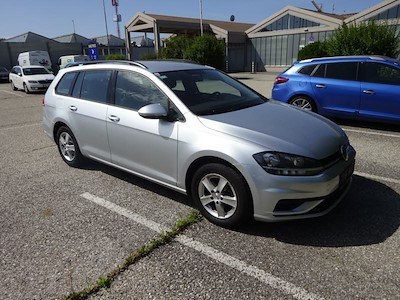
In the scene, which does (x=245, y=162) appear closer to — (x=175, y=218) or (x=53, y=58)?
(x=175, y=218)

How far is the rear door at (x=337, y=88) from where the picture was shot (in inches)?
268

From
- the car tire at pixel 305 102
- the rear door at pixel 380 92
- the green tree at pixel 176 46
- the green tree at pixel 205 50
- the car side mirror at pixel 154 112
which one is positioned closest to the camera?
the car side mirror at pixel 154 112

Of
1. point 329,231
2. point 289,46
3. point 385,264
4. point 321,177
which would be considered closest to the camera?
point 385,264

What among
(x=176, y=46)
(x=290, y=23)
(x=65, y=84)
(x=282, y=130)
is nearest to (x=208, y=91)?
(x=282, y=130)

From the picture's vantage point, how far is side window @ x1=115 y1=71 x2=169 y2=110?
3.63m

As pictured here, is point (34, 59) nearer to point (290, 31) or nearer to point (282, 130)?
point (290, 31)

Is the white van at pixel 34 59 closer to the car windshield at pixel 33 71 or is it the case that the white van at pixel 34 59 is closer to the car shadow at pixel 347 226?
the car windshield at pixel 33 71

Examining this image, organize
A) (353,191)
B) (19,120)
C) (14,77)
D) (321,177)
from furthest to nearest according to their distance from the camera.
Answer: (14,77) → (19,120) → (353,191) → (321,177)

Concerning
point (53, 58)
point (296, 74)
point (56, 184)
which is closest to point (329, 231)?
point (56, 184)

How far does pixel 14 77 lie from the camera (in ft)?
63.6

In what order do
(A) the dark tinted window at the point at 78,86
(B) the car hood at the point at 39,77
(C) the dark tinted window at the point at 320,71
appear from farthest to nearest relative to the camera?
1. (B) the car hood at the point at 39,77
2. (C) the dark tinted window at the point at 320,71
3. (A) the dark tinted window at the point at 78,86

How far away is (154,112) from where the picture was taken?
3.31 meters

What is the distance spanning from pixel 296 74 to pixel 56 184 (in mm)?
5732

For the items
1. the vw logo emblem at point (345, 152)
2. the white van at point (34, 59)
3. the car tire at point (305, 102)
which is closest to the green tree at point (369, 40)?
the car tire at point (305, 102)
